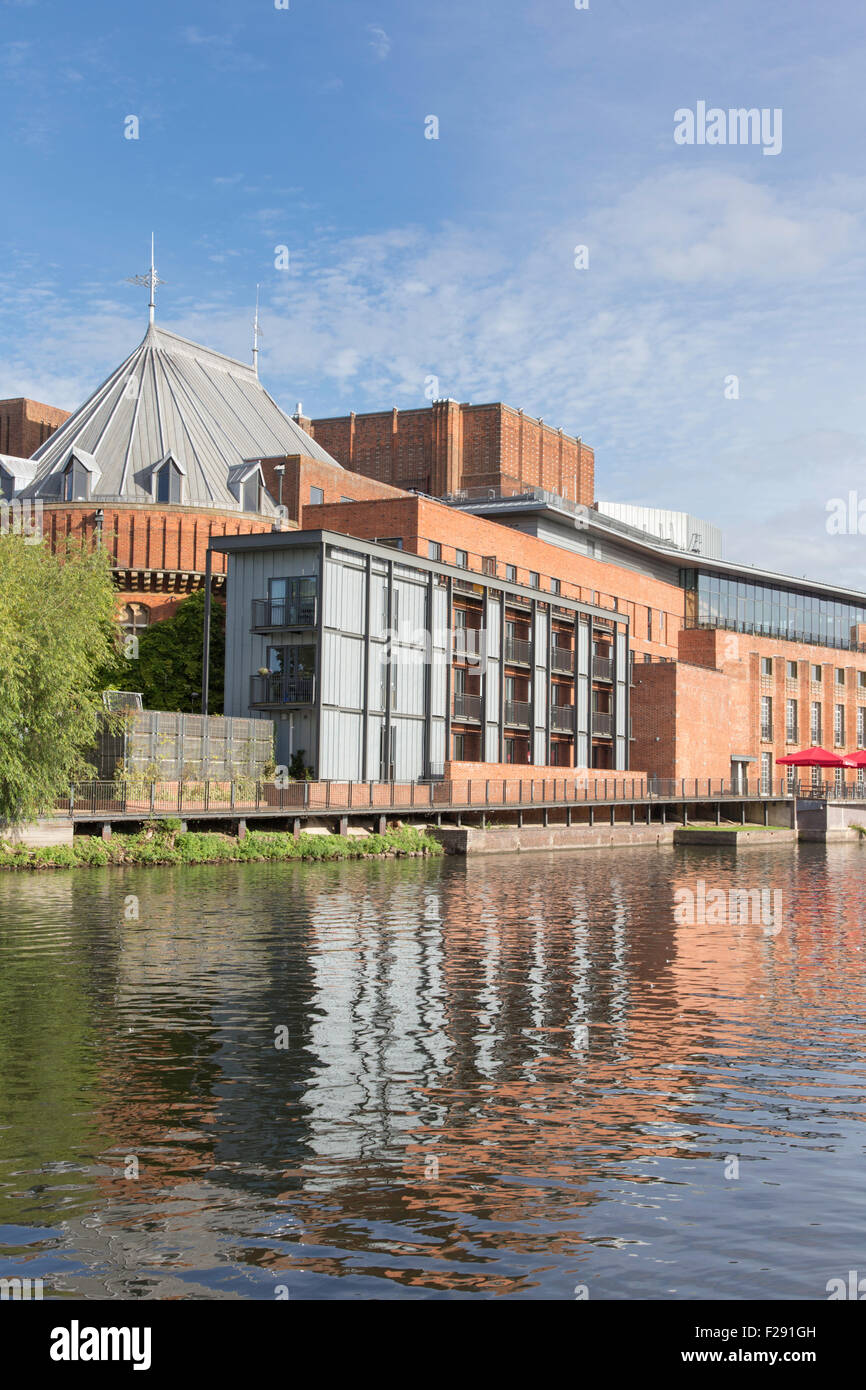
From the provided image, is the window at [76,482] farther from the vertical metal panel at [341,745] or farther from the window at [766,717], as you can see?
the window at [766,717]

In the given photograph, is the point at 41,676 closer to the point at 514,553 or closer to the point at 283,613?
the point at 283,613

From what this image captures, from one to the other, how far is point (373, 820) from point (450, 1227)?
3617 cm

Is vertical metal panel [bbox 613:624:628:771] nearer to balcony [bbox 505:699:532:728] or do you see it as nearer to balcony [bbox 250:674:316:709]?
balcony [bbox 505:699:532:728]

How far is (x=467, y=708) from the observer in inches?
2243

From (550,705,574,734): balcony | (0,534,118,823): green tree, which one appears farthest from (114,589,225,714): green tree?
(0,534,118,823): green tree

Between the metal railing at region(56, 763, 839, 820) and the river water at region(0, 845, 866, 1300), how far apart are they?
43.1 ft

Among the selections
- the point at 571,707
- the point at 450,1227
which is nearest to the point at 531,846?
the point at 571,707

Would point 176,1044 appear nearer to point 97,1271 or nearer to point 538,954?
point 97,1271

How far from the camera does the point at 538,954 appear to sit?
63.9ft

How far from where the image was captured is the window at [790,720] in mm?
96875

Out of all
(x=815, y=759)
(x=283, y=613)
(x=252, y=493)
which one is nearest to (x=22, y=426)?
(x=252, y=493)

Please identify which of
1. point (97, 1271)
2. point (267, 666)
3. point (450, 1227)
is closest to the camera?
point (97, 1271)

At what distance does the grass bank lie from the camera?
3108 centimetres

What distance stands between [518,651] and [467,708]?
6359mm
